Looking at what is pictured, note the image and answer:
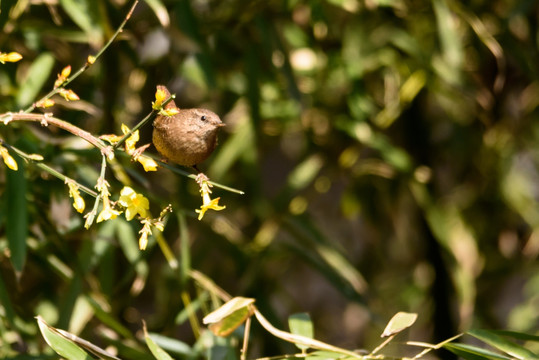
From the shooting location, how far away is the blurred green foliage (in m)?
1.20

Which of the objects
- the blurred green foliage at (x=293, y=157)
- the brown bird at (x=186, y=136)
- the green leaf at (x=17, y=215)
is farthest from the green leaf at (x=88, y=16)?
the brown bird at (x=186, y=136)

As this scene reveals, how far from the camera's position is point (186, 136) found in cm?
84

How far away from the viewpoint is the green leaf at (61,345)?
85 cm

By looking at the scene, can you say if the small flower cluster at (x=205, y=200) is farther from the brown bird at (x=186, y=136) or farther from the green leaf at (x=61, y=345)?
the green leaf at (x=61, y=345)

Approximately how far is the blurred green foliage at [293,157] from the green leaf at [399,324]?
0.89 feet

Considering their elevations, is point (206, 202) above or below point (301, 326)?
above

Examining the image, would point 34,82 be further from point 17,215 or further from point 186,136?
point 186,136

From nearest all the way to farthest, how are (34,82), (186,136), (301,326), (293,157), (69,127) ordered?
(69,127)
(186,136)
(301,326)
(34,82)
(293,157)

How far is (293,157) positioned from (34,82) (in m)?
1.12

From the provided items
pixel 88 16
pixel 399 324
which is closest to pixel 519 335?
pixel 399 324

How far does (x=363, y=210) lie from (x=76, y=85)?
29.6 inches

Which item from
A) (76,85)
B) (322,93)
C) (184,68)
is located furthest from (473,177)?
(76,85)

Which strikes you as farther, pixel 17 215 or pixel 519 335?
pixel 17 215

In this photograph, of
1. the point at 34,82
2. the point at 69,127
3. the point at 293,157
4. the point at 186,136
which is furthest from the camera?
the point at 293,157
